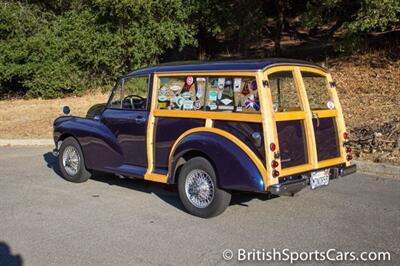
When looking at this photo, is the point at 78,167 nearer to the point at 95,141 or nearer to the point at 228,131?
the point at 95,141

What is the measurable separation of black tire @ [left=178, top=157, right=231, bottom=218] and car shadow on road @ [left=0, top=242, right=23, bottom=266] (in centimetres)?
208

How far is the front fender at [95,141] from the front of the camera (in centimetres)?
773

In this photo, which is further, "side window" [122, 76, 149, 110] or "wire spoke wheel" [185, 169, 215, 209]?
"side window" [122, 76, 149, 110]

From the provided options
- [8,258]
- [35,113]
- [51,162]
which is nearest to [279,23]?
[35,113]

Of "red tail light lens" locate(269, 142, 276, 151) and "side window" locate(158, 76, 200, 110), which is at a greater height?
"side window" locate(158, 76, 200, 110)

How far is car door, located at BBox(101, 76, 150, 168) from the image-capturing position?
7281 millimetres

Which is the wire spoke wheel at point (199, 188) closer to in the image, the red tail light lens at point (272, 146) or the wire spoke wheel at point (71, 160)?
the red tail light lens at point (272, 146)

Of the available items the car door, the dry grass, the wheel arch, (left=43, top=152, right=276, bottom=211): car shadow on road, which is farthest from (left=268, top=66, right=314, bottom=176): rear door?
the dry grass

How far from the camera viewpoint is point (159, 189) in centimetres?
802

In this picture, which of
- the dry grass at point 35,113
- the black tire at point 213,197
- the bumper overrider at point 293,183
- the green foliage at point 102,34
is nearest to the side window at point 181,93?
the black tire at point 213,197

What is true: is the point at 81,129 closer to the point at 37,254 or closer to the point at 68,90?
the point at 37,254

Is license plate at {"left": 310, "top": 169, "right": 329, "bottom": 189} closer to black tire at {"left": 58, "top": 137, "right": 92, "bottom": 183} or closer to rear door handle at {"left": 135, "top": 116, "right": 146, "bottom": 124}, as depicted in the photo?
rear door handle at {"left": 135, "top": 116, "right": 146, "bottom": 124}

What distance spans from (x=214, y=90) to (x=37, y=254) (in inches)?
108

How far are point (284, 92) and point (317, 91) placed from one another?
64 centimetres
